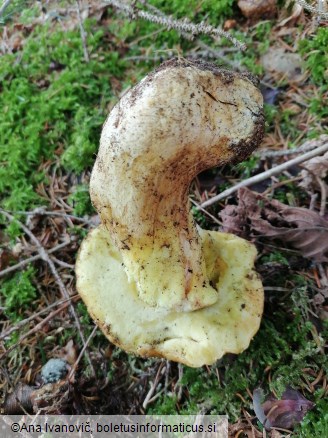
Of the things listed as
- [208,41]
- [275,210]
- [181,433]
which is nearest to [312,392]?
[181,433]

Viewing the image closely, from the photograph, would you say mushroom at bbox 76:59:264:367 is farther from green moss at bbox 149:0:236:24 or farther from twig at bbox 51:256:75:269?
green moss at bbox 149:0:236:24

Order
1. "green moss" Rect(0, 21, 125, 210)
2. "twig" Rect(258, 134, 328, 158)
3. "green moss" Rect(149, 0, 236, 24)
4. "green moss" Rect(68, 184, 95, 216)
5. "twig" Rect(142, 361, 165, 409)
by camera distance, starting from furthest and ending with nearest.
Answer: "green moss" Rect(149, 0, 236, 24), "green moss" Rect(0, 21, 125, 210), "green moss" Rect(68, 184, 95, 216), "twig" Rect(258, 134, 328, 158), "twig" Rect(142, 361, 165, 409)

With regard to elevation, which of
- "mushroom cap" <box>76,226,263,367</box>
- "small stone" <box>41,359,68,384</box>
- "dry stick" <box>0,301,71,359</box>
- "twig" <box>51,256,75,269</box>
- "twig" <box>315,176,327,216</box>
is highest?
"twig" <box>315,176,327,216</box>

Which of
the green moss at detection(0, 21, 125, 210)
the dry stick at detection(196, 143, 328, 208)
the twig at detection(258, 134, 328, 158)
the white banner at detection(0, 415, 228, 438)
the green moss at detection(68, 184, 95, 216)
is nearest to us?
the white banner at detection(0, 415, 228, 438)

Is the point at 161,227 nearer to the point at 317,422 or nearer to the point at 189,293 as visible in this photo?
the point at 189,293

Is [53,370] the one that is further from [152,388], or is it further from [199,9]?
[199,9]

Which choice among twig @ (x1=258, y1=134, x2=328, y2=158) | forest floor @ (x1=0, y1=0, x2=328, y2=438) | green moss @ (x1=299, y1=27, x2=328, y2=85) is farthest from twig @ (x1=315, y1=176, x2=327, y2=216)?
green moss @ (x1=299, y1=27, x2=328, y2=85)

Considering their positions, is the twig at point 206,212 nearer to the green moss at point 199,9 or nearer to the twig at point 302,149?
the twig at point 302,149
